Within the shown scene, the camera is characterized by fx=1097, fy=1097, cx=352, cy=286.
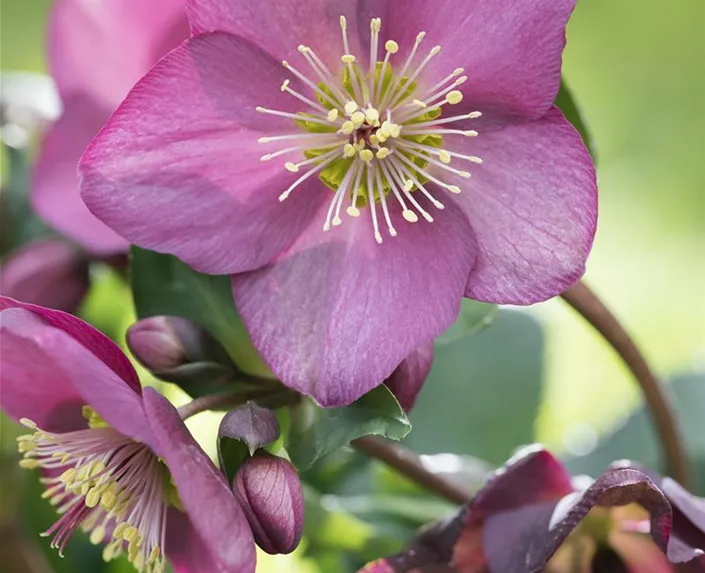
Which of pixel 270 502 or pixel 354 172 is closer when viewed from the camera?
pixel 270 502

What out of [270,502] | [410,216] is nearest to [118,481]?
[270,502]

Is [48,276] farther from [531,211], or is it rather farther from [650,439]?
[650,439]

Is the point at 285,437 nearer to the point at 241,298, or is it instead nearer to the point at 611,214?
the point at 241,298

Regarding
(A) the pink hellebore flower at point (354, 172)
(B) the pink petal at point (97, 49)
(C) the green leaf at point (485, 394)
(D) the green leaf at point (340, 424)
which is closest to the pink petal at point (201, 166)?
(A) the pink hellebore flower at point (354, 172)

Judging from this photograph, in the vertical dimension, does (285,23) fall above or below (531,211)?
above

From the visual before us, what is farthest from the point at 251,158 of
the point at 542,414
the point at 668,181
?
the point at 668,181

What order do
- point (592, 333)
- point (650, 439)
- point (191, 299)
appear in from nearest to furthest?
Answer: point (191, 299)
point (650, 439)
point (592, 333)

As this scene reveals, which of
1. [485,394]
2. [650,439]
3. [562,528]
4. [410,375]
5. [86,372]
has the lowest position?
[650,439]
